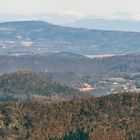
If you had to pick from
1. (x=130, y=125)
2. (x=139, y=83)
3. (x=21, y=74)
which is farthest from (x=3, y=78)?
(x=130, y=125)

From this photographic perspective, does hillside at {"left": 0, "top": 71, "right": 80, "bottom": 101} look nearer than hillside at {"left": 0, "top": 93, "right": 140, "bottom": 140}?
No

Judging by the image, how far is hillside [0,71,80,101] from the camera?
145 metres

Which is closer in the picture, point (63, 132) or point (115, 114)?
point (63, 132)

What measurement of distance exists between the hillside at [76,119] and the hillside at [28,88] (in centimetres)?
4299

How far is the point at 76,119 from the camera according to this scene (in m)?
90.8

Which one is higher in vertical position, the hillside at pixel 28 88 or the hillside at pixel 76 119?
the hillside at pixel 76 119

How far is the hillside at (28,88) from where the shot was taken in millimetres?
145375

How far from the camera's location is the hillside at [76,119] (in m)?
83.8

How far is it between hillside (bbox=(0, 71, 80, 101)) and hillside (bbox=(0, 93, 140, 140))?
43.0 meters

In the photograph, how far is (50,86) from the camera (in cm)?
15800

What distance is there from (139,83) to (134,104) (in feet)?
327

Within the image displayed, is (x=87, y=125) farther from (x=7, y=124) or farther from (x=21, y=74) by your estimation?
(x=21, y=74)

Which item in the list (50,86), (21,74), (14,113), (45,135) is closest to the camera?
(45,135)

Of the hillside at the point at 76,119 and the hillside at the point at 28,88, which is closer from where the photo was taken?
the hillside at the point at 76,119
